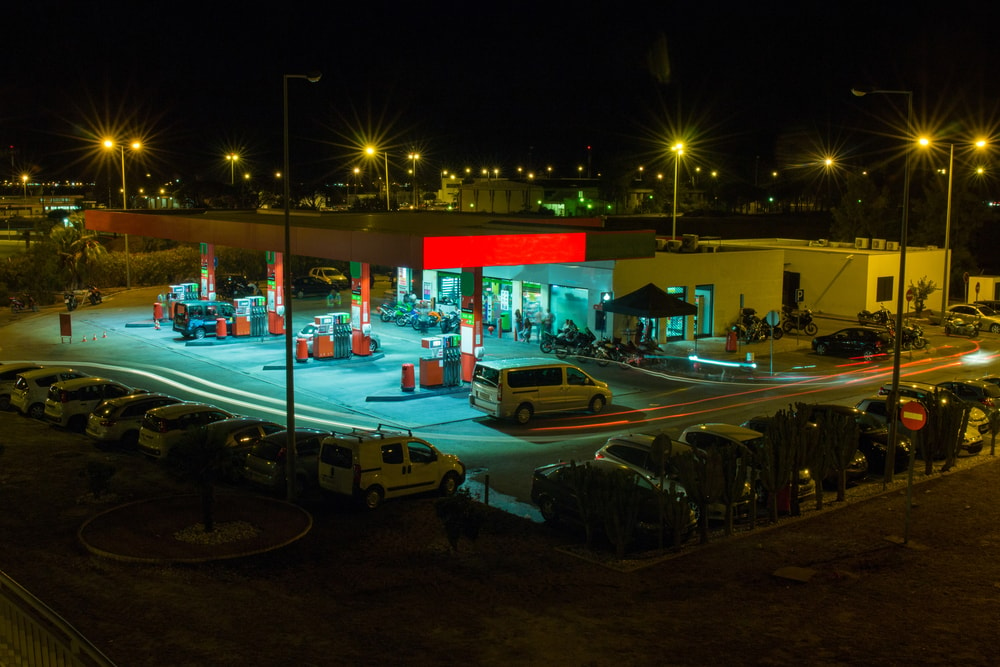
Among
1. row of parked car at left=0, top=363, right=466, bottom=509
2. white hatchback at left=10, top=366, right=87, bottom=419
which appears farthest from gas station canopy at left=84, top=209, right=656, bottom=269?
white hatchback at left=10, top=366, right=87, bottom=419

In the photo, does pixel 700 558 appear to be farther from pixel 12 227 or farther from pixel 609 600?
pixel 12 227

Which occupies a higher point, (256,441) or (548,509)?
(256,441)

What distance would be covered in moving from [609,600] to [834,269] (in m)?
36.1

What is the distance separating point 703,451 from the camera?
17172mm

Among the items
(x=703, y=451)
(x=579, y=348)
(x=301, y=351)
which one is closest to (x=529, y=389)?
(x=703, y=451)

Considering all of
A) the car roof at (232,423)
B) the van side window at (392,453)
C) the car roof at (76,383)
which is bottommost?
the van side window at (392,453)

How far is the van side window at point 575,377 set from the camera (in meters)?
24.5

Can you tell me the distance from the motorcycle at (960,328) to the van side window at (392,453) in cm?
3154

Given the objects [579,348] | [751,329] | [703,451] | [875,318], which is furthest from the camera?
[875,318]

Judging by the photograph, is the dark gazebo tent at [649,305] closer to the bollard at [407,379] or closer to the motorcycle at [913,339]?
the motorcycle at [913,339]

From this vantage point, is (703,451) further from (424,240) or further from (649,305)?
(649,305)

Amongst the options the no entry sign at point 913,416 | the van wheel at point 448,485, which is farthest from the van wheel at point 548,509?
the no entry sign at point 913,416

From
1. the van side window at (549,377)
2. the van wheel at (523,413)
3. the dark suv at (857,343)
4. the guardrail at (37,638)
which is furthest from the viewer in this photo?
the dark suv at (857,343)

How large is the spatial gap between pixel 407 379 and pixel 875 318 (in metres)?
24.4
